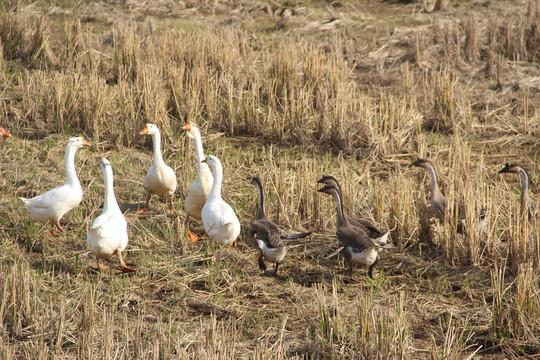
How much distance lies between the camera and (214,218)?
244 inches

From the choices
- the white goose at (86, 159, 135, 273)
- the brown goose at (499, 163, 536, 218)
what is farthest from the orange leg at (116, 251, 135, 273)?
the brown goose at (499, 163, 536, 218)

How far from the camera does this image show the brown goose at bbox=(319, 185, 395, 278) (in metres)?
5.79

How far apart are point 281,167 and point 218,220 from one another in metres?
1.70

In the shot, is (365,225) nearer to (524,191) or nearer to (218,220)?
(218,220)

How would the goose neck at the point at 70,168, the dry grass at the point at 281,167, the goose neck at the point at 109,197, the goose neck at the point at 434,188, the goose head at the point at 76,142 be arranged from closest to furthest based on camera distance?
the dry grass at the point at 281,167 < the goose neck at the point at 109,197 < the goose neck at the point at 70,168 < the goose head at the point at 76,142 < the goose neck at the point at 434,188

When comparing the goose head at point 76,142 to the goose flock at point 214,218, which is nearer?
the goose flock at point 214,218

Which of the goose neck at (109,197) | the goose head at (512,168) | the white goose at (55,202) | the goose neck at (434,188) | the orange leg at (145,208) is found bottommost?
the orange leg at (145,208)

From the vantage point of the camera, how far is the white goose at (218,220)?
6.14m

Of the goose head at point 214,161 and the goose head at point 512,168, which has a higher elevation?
the goose head at point 214,161

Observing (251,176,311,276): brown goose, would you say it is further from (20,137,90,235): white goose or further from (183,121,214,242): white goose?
(20,137,90,235): white goose

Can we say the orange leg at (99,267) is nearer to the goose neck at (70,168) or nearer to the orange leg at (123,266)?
the orange leg at (123,266)

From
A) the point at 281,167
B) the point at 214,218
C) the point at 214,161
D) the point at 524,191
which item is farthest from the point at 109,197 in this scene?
the point at 524,191

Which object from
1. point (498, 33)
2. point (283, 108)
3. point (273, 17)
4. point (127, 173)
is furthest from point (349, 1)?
point (127, 173)

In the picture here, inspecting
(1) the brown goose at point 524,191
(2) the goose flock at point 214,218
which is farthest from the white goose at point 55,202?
(1) the brown goose at point 524,191
